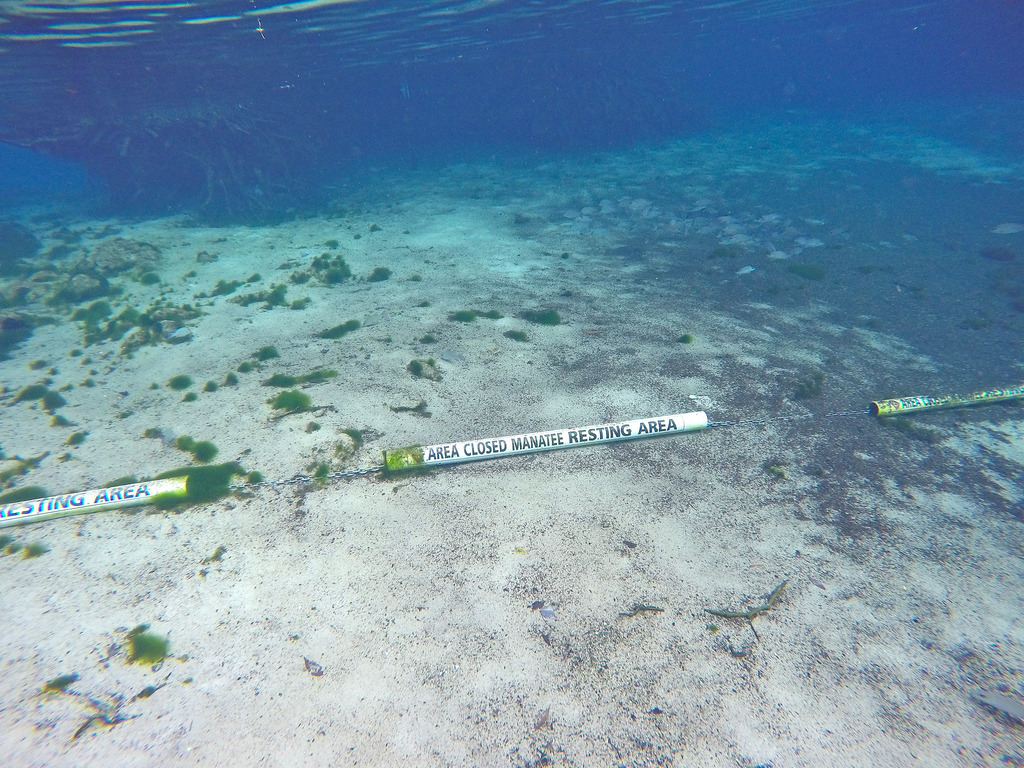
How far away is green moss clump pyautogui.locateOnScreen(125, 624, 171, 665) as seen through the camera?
11.4 ft

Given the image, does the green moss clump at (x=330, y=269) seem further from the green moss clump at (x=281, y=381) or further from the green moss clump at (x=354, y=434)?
the green moss clump at (x=354, y=434)

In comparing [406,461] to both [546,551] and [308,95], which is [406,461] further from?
[308,95]

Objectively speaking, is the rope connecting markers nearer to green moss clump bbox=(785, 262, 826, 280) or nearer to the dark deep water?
green moss clump bbox=(785, 262, 826, 280)

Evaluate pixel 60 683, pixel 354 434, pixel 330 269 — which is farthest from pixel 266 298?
pixel 60 683

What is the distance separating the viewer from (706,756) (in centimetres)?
290

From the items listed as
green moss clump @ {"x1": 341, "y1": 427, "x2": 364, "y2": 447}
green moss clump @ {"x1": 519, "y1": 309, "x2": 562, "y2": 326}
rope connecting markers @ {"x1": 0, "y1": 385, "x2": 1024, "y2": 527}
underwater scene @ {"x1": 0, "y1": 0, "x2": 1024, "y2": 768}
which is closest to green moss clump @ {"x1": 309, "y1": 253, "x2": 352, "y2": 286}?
underwater scene @ {"x1": 0, "y1": 0, "x2": 1024, "y2": 768}

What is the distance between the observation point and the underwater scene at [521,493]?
124 inches

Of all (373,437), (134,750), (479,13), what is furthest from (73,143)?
(134,750)

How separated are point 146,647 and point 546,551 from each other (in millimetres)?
3297

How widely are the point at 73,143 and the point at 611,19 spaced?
1206 inches

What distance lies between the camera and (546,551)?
423cm

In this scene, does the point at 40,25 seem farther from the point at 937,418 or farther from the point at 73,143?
the point at 937,418

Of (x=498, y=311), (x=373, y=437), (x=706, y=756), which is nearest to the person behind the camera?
(x=706, y=756)

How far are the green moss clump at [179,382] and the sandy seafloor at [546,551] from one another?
22 cm
